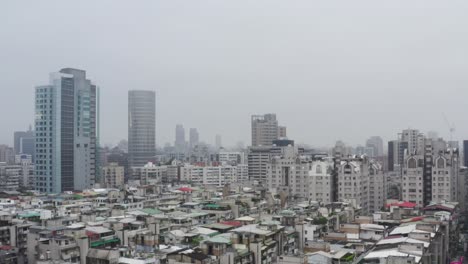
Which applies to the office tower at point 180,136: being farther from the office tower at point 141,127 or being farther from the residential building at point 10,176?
the residential building at point 10,176

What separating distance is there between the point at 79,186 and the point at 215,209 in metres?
27.6

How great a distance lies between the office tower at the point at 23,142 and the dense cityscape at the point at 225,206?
35903mm

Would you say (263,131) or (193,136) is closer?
(263,131)

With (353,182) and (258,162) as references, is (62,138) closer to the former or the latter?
(258,162)

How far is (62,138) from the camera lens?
4884cm

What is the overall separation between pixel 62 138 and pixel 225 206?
28.1m

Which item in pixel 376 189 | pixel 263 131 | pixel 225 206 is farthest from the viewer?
pixel 263 131

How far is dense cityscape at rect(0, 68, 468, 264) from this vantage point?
53.4 ft

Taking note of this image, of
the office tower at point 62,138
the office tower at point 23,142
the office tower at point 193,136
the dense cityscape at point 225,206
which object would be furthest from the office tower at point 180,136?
the office tower at point 62,138

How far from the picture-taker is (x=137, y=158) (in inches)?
3391

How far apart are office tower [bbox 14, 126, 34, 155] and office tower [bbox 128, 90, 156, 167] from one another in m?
22.0

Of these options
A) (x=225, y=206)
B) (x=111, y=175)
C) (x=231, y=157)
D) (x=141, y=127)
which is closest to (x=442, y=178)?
(x=225, y=206)

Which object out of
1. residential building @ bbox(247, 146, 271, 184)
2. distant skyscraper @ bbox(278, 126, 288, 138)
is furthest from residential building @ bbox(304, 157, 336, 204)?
distant skyscraper @ bbox(278, 126, 288, 138)

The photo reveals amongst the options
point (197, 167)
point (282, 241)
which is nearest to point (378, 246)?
point (282, 241)
